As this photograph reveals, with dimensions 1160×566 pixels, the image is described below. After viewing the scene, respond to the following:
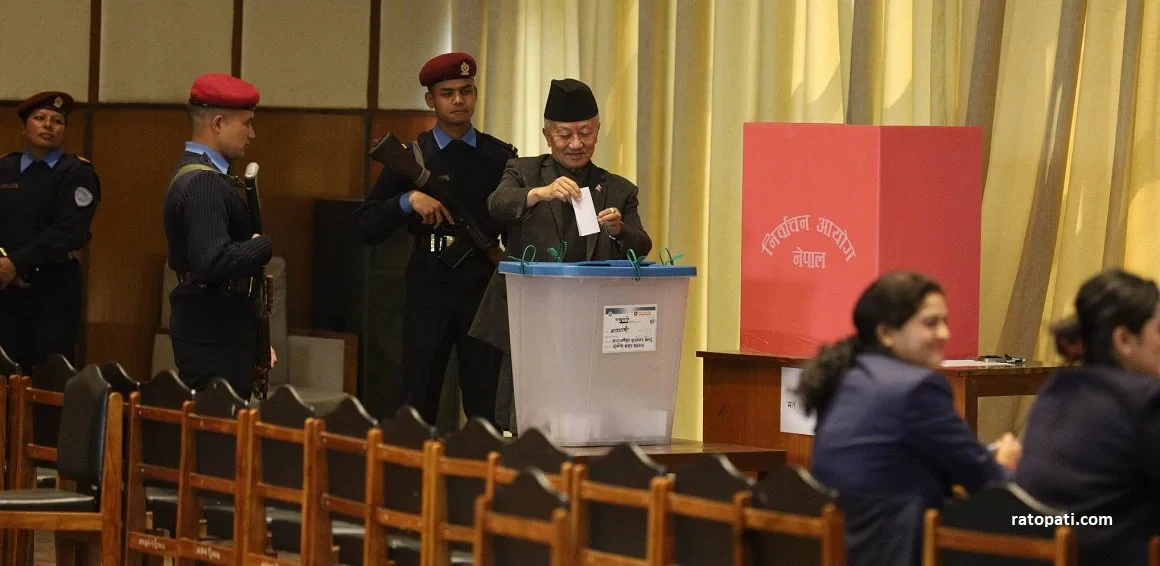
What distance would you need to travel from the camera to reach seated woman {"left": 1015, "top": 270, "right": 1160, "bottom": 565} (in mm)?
2670

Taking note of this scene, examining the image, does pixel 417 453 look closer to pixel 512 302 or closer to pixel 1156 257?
pixel 512 302

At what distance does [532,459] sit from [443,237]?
171 centimetres

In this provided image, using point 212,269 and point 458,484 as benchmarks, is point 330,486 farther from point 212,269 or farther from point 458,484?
point 212,269

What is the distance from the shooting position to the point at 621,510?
2.99m

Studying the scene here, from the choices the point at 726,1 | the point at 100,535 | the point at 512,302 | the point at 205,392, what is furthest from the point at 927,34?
the point at 100,535

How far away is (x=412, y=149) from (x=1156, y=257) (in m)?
2.10

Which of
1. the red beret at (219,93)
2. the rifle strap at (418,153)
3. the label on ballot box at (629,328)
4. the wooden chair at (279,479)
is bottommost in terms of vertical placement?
the wooden chair at (279,479)

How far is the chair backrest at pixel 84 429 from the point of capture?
4090 millimetres

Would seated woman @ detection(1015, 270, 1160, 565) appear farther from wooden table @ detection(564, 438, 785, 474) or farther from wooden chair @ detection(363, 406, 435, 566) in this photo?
wooden chair @ detection(363, 406, 435, 566)

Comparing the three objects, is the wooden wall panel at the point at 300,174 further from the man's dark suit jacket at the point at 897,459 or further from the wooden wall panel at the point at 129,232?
the man's dark suit jacket at the point at 897,459

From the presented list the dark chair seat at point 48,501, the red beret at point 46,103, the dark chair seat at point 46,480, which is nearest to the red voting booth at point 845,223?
the dark chair seat at point 48,501

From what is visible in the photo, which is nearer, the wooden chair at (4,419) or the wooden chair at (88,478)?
the wooden chair at (88,478)

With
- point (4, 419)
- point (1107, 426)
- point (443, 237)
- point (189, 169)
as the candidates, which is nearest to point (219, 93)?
point (189, 169)

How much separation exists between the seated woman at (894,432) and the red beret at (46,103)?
164 inches
